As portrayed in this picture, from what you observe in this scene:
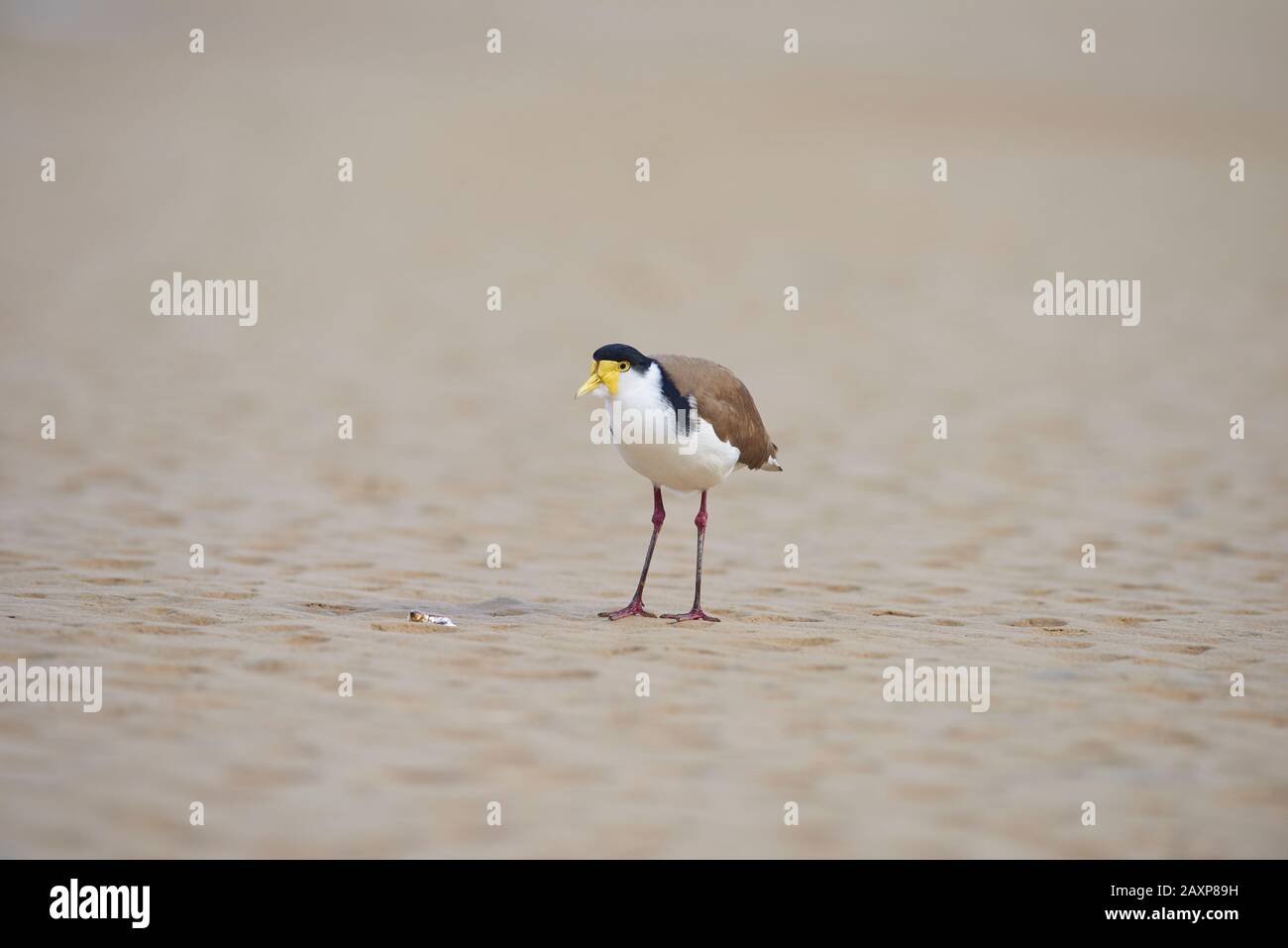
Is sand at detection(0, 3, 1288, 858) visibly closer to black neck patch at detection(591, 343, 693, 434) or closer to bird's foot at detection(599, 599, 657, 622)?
bird's foot at detection(599, 599, 657, 622)

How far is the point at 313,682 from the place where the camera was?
21.4ft

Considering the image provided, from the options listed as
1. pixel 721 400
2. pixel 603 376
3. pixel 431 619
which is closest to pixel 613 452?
pixel 721 400

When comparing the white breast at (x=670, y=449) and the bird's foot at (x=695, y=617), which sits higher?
the white breast at (x=670, y=449)

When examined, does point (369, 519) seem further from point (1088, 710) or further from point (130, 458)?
point (1088, 710)

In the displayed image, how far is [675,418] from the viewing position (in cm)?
801

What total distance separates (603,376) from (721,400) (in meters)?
0.85

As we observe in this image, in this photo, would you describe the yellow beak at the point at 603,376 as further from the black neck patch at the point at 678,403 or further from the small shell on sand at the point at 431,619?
the small shell on sand at the point at 431,619

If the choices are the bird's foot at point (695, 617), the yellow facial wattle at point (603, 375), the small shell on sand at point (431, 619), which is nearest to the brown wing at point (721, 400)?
the yellow facial wattle at point (603, 375)

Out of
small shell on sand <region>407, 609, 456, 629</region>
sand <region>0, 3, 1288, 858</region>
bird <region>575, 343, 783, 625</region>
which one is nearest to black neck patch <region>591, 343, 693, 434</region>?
bird <region>575, 343, 783, 625</region>

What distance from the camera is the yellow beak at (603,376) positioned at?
7.89m

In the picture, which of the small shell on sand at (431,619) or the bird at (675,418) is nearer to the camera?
the small shell on sand at (431,619)

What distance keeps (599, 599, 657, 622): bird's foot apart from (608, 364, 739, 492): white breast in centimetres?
75

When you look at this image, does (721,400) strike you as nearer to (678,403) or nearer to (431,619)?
(678,403)

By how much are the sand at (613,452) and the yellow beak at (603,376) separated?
137 centimetres
